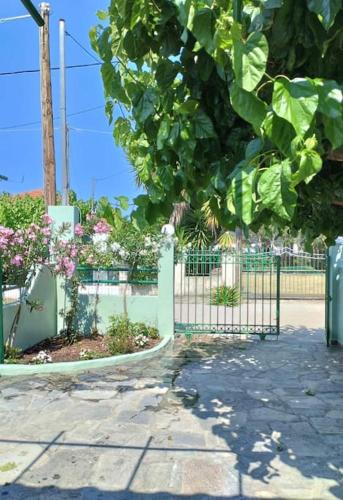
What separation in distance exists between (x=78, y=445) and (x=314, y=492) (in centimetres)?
210

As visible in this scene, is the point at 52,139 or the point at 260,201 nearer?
the point at 260,201

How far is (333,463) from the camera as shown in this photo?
4.24m

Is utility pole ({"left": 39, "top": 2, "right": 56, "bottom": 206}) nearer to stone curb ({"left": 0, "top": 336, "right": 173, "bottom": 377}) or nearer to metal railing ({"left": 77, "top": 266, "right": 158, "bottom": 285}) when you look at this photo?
metal railing ({"left": 77, "top": 266, "right": 158, "bottom": 285})

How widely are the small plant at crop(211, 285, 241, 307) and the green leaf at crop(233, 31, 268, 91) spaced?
1240cm

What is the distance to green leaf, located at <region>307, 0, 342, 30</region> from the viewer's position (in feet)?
5.15

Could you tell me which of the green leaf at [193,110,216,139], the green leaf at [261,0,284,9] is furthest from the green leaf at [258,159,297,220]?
the green leaf at [193,110,216,139]

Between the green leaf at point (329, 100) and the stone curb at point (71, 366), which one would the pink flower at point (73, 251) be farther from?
the green leaf at point (329, 100)

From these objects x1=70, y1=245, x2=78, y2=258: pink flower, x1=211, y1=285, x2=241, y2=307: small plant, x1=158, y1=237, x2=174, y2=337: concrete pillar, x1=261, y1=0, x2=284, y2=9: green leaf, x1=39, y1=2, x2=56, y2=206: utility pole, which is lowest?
x1=211, y1=285, x2=241, y2=307: small plant

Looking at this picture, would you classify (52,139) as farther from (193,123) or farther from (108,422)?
(193,123)

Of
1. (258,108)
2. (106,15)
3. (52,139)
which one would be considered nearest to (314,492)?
(258,108)

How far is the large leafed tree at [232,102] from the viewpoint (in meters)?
1.57

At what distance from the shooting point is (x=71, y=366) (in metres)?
7.39

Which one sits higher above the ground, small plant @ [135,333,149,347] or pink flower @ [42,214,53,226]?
pink flower @ [42,214,53,226]

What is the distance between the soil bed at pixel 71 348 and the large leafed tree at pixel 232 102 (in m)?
5.42
